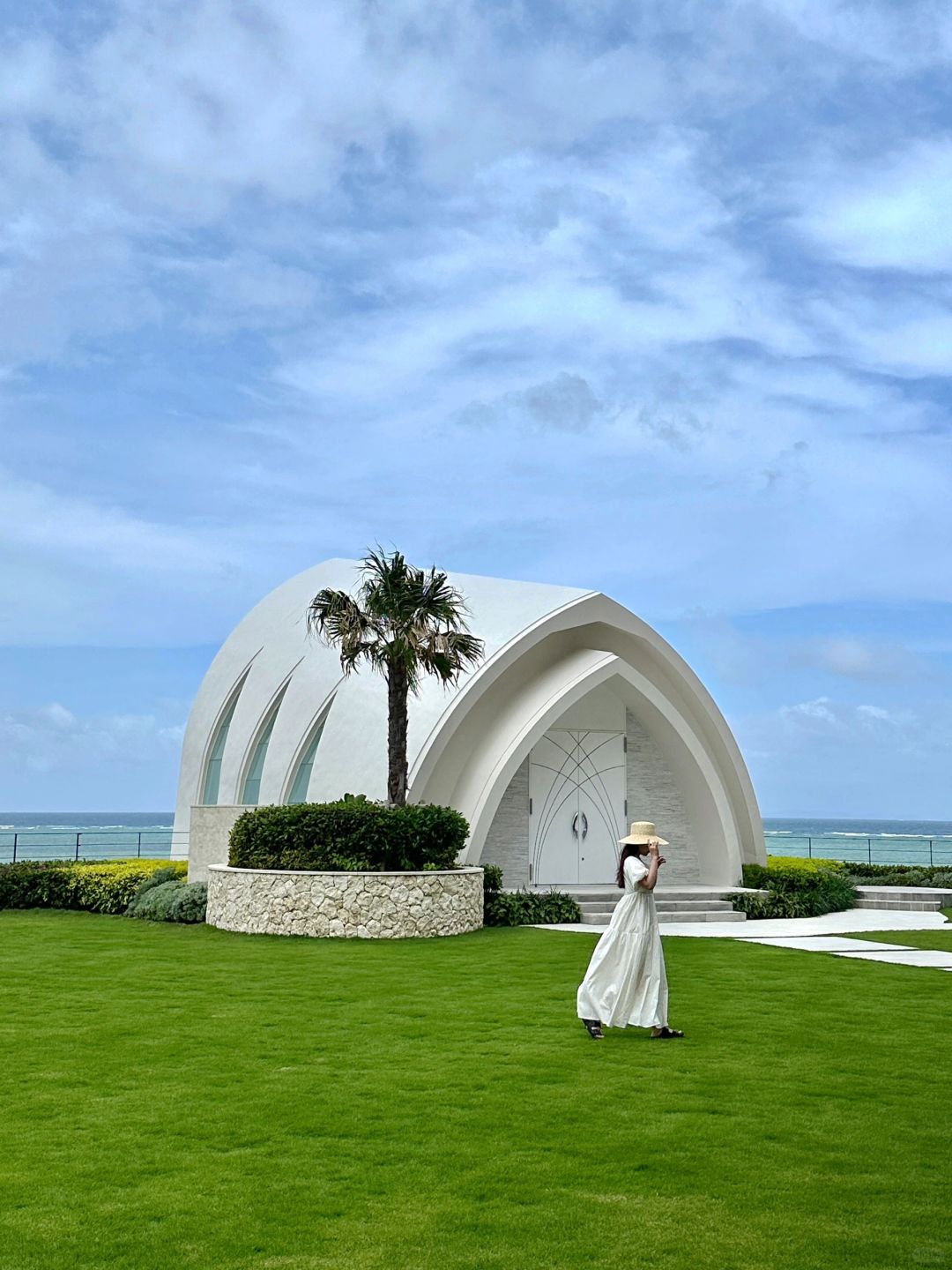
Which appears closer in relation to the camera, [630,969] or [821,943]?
[630,969]

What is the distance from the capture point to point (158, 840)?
104312 mm

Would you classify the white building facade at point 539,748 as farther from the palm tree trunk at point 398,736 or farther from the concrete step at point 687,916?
the concrete step at point 687,916

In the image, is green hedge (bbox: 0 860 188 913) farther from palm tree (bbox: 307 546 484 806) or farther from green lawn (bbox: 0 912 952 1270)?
green lawn (bbox: 0 912 952 1270)

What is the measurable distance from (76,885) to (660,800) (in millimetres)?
10451

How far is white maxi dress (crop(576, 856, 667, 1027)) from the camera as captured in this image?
31.5 ft

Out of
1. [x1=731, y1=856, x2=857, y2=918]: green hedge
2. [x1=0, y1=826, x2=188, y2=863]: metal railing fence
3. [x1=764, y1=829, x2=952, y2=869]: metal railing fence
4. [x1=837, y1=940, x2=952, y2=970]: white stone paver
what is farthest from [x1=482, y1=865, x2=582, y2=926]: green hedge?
[x1=764, y1=829, x2=952, y2=869]: metal railing fence

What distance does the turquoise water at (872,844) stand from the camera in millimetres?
44106

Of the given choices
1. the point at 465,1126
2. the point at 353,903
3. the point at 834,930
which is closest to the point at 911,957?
the point at 834,930

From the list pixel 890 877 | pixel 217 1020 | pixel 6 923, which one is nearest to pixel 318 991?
pixel 217 1020

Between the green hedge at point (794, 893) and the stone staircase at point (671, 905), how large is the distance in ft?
1.51

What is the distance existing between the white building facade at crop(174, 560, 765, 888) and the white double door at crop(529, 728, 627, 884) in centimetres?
2

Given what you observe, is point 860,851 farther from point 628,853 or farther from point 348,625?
point 628,853

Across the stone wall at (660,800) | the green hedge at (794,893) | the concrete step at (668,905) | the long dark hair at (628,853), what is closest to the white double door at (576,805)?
the stone wall at (660,800)

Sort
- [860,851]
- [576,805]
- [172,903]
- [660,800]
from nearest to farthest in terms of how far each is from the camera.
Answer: [172,903] < [576,805] < [660,800] < [860,851]
